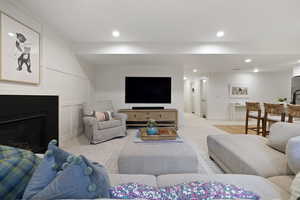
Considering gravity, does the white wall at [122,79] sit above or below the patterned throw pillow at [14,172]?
above

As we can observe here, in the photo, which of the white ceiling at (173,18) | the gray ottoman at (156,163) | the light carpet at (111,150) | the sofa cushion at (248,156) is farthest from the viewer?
→ the light carpet at (111,150)

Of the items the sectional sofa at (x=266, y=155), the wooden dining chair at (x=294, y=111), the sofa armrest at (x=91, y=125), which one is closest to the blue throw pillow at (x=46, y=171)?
the sectional sofa at (x=266, y=155)

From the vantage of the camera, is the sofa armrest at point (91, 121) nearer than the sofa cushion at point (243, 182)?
No

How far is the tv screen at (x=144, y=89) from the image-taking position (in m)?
5.00

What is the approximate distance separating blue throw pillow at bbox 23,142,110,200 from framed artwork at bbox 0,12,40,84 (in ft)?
6.13

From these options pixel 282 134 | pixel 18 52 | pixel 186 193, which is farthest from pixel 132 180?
pixel 18 52

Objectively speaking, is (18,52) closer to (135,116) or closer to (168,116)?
(135,116)

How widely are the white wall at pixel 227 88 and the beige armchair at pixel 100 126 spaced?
15.0 ft

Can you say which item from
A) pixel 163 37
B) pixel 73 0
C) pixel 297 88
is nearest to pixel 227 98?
pixel 297 88

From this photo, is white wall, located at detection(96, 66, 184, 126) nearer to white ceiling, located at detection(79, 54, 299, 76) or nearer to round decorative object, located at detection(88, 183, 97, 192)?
white ceiling, located at detection(79, 54, 299, 76)

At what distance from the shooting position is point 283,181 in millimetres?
1173

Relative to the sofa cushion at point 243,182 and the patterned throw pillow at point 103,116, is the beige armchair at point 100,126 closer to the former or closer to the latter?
the patterned throw pillow at point 103,116

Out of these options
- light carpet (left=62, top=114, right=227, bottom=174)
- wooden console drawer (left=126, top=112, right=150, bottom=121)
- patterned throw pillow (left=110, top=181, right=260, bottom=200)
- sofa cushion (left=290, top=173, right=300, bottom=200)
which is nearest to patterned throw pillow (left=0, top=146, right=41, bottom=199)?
patterned throw pillow (left=110, top=181, right=260, bottom=200)

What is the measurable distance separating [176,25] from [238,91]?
5.49 metres
